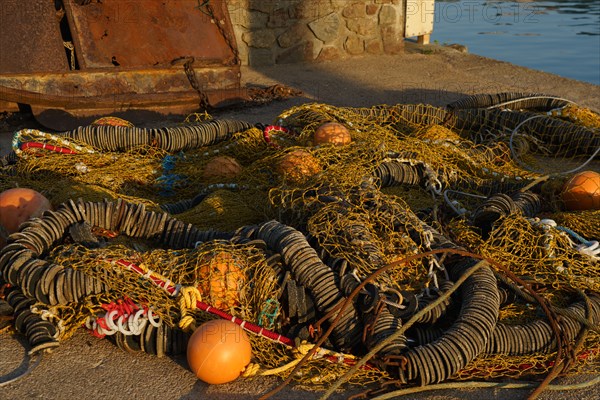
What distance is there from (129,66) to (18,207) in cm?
313

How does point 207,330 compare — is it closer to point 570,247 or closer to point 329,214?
point 329,214

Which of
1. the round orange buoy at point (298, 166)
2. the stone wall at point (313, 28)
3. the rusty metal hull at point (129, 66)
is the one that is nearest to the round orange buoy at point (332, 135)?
the round orange buoy at point (298, 166)

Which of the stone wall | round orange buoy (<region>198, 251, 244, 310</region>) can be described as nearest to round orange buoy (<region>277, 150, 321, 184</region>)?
round orange buoy (<region>198, 251, 244, 310</region>)

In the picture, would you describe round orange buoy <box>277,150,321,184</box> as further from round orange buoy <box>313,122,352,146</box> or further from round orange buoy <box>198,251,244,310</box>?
round orange buoy <box>198,251,244,310</box>

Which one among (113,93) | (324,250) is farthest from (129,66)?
(324,250)

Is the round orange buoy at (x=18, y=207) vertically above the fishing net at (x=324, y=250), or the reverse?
the round orange buoy at (x=18, y=207)

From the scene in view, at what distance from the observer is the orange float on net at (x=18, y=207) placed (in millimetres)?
3566

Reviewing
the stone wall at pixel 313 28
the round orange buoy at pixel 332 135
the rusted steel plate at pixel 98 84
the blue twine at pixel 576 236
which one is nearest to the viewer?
the blue twine at pixel 576 236

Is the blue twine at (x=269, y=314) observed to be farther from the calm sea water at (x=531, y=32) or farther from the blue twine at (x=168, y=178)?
the calm sea water at (x=531, y=32)

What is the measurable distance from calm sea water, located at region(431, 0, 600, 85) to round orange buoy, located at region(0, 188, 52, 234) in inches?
351

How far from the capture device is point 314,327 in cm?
292

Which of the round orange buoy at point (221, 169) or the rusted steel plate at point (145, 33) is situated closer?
the round orange buoy at point (221, 169)

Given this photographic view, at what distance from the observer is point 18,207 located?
141 inches

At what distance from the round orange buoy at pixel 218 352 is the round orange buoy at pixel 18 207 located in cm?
138
